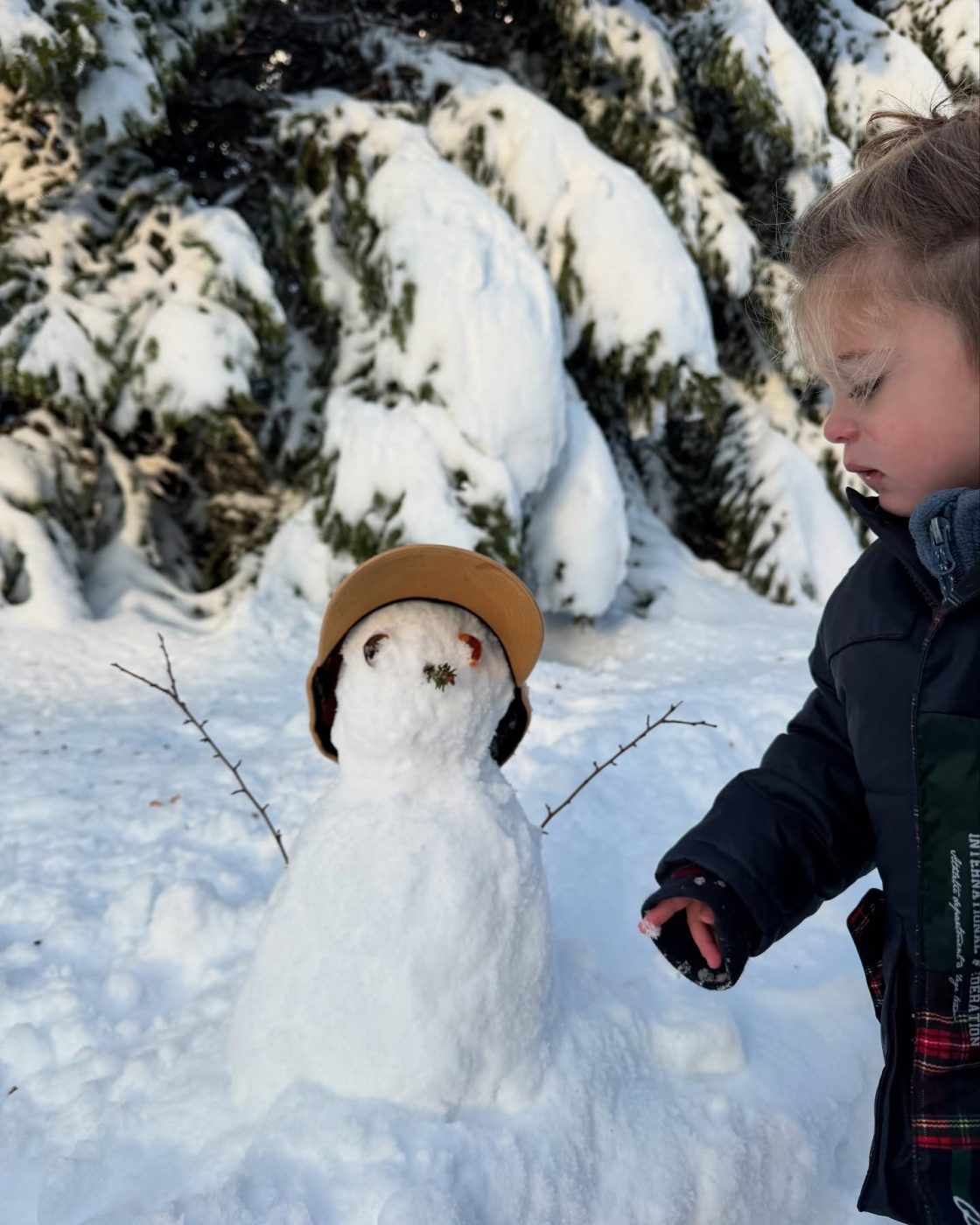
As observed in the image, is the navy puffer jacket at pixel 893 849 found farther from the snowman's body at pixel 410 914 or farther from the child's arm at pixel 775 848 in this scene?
the snowman's body at pixel 410 914

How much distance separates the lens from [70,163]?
419 centimetres

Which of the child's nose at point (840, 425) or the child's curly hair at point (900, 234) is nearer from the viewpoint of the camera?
the child's curly hair at point (900, 234)

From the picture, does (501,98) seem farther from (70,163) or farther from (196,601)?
(196,601)

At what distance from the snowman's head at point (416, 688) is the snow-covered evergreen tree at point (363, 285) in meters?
2.68

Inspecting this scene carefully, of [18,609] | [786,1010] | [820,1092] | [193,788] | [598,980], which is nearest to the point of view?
[820,1092]

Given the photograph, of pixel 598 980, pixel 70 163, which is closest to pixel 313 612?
pixel 70 163

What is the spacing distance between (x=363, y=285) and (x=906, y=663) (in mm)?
4407

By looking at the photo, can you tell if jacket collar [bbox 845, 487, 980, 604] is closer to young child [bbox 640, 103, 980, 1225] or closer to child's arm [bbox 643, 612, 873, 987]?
young child [bbox 640, 103, 980, 1225]

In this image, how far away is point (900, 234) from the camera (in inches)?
42.5

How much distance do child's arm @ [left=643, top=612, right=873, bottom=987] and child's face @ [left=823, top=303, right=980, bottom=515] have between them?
0.39 metres

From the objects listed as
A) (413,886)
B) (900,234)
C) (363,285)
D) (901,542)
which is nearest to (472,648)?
(413,886)

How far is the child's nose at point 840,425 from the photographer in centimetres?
115

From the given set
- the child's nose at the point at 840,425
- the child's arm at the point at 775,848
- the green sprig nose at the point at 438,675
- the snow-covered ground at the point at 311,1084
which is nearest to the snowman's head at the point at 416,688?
the green sprig nose at the point at 438,675

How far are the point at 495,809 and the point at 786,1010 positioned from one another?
40.8 inches
